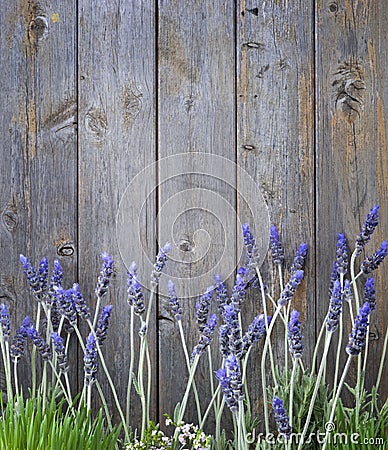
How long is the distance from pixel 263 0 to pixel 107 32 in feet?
1.36

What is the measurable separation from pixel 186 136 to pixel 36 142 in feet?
1.28

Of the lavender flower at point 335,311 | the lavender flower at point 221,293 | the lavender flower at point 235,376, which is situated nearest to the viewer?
the lavender flower at point 235,376

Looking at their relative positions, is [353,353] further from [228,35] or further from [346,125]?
[228,35]

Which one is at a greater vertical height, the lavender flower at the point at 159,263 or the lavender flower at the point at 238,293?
the lavender flower at the point at 159,263

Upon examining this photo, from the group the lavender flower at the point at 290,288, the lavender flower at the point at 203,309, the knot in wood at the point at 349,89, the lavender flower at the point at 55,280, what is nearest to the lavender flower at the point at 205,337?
the lavender flower at the point at 203,309

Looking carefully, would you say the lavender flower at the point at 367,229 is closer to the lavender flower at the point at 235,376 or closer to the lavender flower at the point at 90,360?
the lavender flower at the point at 235,376

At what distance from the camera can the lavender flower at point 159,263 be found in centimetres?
165

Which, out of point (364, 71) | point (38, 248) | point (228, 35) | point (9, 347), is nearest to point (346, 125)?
point (364, 71)

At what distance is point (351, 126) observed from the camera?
1824 mm

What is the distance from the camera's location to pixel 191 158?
1.82 metres

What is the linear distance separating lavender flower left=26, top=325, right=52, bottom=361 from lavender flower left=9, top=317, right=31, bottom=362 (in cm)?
2

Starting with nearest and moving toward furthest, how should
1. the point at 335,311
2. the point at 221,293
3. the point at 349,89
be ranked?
1. the point at 335,311
2. the point at 221,293
3. the point at 349,89

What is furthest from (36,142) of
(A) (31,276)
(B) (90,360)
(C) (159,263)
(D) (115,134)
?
(B) (90,360)

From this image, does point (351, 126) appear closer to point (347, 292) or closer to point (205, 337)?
point (347, 292)
